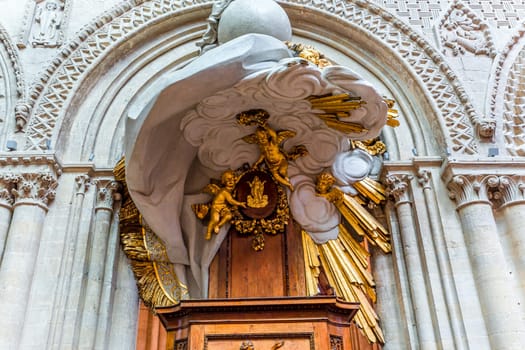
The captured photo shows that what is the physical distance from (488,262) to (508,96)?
234 centimetres

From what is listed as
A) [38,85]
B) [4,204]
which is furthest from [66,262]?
[38,85]

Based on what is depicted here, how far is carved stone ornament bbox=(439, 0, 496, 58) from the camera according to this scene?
6816 mm

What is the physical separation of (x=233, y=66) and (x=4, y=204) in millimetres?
3232

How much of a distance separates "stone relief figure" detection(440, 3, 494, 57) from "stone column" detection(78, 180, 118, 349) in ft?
15.6

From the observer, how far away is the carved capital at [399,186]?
6055 mm

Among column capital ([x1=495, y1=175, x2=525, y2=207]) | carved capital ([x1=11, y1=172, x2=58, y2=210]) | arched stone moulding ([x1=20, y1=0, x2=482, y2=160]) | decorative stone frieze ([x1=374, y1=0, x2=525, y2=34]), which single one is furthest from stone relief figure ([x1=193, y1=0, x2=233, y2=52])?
column capital ([x1=495, y1=175, x2=525, y2=207])

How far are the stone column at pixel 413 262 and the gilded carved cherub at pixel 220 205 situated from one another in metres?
1.84

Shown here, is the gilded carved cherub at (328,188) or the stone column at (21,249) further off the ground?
the gilded carved cherub at (328,188)

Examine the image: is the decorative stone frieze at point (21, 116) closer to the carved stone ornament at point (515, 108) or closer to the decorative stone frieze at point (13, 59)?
the decorative stone frieze at point (13, 59)

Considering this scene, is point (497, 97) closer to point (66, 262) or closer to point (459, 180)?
point (459, 180)

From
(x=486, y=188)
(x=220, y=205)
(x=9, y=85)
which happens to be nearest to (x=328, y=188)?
(x=220, y=205)

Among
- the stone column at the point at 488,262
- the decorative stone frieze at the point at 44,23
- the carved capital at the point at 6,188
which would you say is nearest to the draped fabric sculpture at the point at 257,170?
the stone column at the point at 488,262

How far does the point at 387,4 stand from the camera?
285 inches

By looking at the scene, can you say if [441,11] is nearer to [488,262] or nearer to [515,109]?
[515,109]
